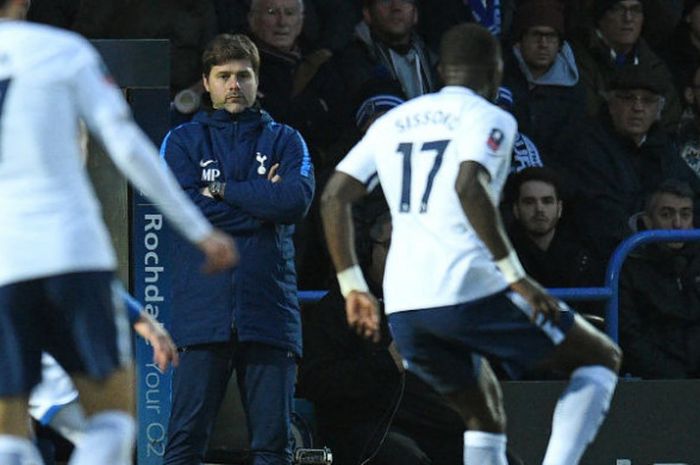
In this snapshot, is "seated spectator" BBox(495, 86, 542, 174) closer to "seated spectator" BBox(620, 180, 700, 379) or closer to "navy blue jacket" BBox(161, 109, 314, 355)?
"seated spectator" BBox(620, 180, 700, 379)

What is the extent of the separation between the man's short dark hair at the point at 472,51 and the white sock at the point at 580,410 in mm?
1216

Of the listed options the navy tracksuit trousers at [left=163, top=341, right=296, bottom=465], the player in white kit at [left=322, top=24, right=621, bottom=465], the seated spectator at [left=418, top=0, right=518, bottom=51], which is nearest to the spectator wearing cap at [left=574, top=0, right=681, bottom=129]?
the seated spectator at [left=418, top=0, right=518, bottom=51]

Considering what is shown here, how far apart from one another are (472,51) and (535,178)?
8.98 feet

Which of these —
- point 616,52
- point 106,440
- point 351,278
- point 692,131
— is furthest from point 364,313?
point 616,52

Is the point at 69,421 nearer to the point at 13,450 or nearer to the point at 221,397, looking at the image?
the point at 221,397

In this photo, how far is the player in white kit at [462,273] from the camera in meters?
7.44

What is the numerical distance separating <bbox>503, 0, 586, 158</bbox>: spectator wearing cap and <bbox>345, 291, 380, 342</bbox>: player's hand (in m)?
3.84

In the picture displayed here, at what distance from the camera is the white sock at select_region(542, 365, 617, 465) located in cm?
764

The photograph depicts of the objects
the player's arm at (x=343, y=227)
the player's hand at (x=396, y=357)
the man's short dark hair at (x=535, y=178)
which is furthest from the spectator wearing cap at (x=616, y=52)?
the player's arm at (x=343, y=227)

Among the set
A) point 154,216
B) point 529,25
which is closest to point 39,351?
point 154,216

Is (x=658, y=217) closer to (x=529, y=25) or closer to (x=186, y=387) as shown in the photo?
(x=529, y=25)

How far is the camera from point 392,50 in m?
11.1

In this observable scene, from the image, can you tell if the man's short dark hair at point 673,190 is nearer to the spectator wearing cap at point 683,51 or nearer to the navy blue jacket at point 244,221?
the spectator wearing cap at point 683,51

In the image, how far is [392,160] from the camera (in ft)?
25.1
